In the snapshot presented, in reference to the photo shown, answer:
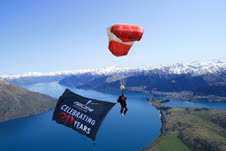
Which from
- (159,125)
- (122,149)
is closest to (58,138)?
(122,149)

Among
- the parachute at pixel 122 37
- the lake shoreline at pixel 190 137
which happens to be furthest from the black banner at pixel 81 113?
the lake shoreline at pixel 190 137

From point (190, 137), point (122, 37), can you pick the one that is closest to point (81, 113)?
point (122, 37)

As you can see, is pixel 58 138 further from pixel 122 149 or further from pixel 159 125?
pixel 159 125

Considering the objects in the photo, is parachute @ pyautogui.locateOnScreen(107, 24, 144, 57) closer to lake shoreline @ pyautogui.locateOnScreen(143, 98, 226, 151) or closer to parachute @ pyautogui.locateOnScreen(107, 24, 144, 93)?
parachute @ pyautogui.locateOnScreen(107, 24, 144, 93)

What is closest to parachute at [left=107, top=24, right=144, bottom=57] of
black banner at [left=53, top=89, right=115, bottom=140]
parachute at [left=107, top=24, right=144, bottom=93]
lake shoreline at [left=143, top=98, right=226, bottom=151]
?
parachute at [left=107, top=24, right=144, bottom=93]

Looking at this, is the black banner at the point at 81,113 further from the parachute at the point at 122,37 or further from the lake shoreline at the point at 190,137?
the lake shoreline at the point at 190,137

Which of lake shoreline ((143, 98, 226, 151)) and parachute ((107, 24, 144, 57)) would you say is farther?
lake shoreline ((143, 98, 226, 151))
